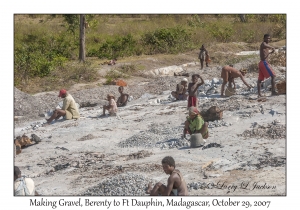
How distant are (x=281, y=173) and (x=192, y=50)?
56.7 feet

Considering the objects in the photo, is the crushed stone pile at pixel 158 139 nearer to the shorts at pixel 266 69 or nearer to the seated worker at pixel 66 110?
the seated worker at pixel 66 110

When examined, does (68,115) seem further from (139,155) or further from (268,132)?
(268,132)

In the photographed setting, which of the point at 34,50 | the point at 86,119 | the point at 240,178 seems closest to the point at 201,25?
the point at 34,50

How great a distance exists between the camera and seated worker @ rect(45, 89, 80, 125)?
14433 millimetres

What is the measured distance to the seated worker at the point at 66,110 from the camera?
1443 cm

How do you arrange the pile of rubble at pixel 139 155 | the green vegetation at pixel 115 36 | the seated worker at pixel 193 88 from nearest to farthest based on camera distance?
the pile of rubble at pixel 139 155
the seated worker at pixel 193 88
the green vegetation at pixel 115 36

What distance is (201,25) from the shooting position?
1151 inches

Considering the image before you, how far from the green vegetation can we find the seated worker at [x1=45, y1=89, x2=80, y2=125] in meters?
4.64

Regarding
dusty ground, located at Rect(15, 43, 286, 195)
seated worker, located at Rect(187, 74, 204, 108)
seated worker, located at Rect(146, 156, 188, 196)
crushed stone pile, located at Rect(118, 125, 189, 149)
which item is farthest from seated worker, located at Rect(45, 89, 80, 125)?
seated worker, located at Rect(146, 156, 188, 196)

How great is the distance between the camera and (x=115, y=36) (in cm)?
2684

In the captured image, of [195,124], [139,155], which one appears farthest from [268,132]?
[139,155]

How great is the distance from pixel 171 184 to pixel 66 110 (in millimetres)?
7527

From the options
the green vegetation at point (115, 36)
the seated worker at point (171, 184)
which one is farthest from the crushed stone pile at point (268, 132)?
the green vegetation at point (115, 36)

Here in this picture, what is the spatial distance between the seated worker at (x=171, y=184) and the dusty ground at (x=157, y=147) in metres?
1.27
